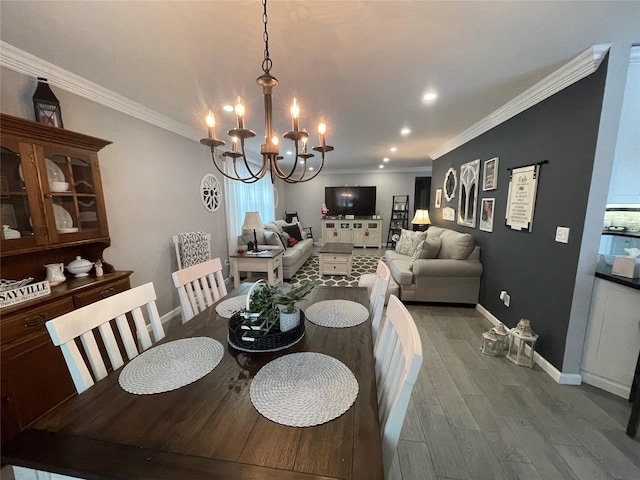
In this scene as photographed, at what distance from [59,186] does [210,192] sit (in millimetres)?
2043

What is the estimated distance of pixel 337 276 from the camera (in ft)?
14.8

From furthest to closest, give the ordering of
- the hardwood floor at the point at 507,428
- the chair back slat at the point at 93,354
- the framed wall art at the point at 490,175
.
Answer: the framed wall art at the point at 490,175 → the hardwood floor at the point at 507,428 → the chair back slat at the point at 93,354

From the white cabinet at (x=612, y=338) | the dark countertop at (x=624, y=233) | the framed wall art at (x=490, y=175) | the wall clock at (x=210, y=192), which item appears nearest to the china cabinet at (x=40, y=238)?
the wall clock at (x=210, y=192)

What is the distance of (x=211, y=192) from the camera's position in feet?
12.2

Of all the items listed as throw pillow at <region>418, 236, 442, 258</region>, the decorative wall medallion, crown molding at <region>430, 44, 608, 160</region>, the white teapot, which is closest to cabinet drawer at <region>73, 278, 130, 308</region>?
the white teapot

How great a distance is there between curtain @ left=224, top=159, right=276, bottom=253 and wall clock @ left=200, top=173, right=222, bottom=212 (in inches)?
9.4

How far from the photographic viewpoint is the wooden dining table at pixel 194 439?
62 cm

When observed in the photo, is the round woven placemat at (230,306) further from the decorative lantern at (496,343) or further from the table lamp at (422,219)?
the table lamp at (422,219)

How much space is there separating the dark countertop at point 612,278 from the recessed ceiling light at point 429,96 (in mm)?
1879

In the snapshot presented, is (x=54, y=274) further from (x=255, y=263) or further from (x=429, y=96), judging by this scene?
(x=429, y=96)

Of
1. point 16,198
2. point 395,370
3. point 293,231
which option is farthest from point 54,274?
point 293,231

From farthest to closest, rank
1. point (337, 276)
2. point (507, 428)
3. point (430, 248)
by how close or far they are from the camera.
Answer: point (337, 276) → point (430, 248) → point (507, 428)

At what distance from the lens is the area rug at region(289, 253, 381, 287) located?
413cm

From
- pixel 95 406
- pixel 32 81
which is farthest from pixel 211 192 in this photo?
pixel 95 406
